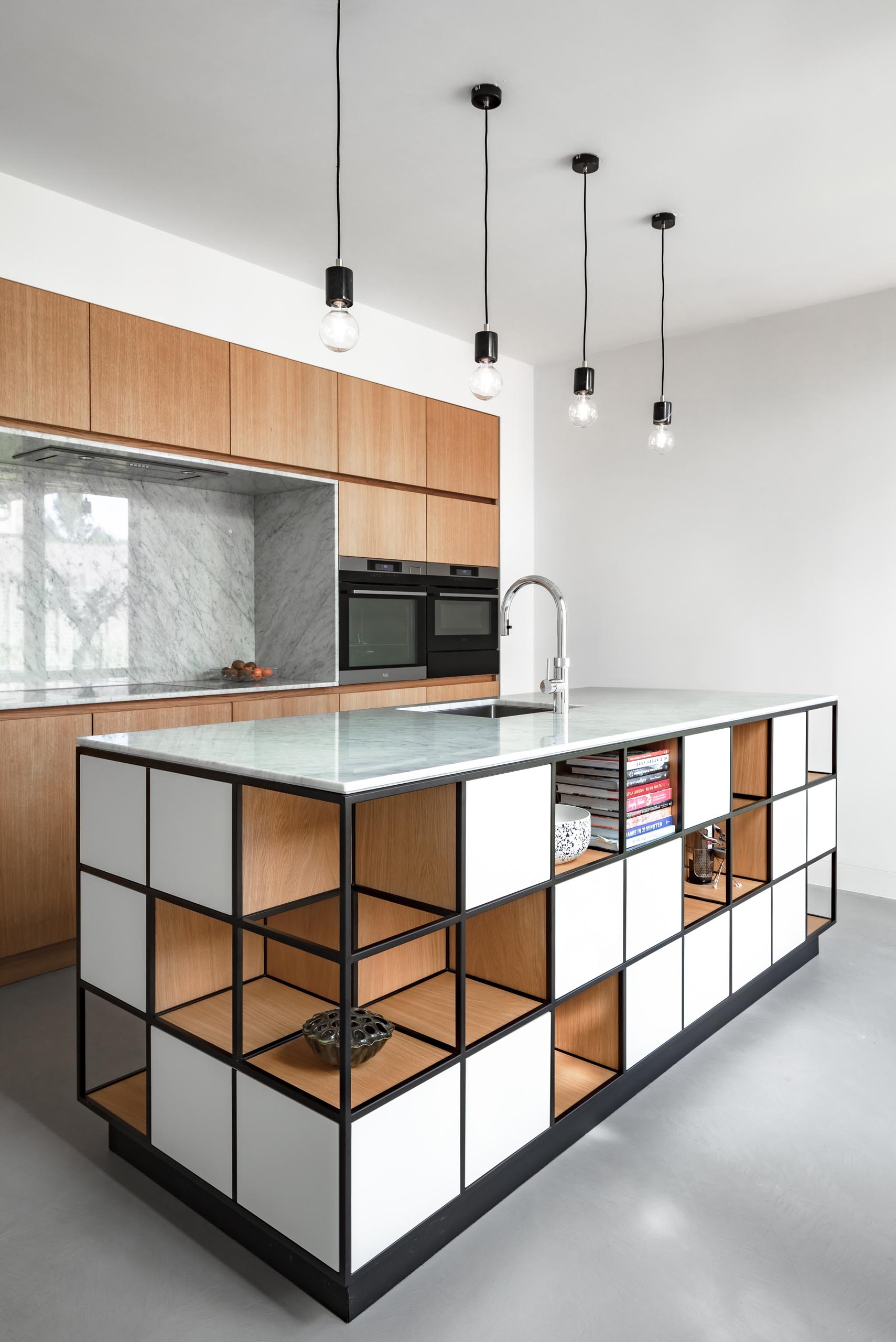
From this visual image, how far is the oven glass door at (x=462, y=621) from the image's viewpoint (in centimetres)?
447

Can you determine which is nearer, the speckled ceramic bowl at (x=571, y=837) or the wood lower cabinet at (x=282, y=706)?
the speckled ceramic bowl at (x=571, y=837)

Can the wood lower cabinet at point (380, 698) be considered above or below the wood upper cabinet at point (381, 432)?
below

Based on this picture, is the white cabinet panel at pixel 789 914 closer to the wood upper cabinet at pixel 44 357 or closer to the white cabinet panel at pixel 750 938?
the white cabinet panel at pixel 750 938

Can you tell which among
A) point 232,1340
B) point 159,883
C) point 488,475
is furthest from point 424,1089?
point 488,475

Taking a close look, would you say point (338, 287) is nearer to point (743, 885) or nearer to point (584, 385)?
point (584, 385)

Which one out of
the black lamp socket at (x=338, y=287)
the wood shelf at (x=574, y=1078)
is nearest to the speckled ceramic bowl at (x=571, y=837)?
the wood shelf at (x=574, y=1078)

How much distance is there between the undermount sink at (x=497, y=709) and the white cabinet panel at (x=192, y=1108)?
4.19 feet

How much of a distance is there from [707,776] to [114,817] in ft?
5.00

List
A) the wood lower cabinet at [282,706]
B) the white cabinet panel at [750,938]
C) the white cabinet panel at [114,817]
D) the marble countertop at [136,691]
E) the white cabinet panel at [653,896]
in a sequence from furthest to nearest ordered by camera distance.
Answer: the wood lower cabinet at [282,706] < the marble countertop at [136,691] < the white cabinet panel at [750,938] < the white cabinet panel at [653,896] < the white cabinet panel at [114,817]

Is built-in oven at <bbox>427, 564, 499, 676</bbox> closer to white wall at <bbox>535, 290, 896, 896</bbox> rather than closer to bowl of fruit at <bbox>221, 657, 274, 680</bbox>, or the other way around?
white wall at <bbox>535, 290, 896, 896</bbox>

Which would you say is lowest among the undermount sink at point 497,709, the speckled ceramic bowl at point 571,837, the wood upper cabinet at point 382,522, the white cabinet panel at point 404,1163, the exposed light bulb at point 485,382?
the white cabinet panel at point 404,1163

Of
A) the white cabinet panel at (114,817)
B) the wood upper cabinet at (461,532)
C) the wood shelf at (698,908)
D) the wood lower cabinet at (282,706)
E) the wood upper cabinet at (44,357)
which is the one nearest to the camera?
the white cabinet panel at (114,817)

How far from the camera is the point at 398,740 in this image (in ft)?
6.39

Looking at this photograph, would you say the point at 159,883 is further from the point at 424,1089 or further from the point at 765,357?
the point at 765,357
